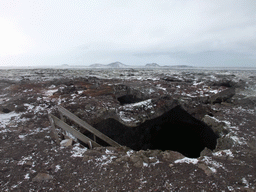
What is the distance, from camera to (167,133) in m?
9.38

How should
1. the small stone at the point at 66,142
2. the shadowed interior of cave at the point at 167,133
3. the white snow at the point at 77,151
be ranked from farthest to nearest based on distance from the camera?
1. the shadowed interior of cave at the point at 167,133
2. the small stone at the point at 66,142
3. the white snow at the point at 77,151

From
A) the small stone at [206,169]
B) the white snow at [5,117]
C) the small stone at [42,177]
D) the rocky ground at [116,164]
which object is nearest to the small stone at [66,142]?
the rocky ground at [116,164]

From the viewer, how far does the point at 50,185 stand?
2631 millimetres

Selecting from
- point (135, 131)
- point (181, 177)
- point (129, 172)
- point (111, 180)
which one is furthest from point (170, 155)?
point (135, 131)

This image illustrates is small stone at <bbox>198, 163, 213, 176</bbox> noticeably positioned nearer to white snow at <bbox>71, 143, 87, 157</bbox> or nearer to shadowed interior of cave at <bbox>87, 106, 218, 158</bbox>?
white snow at <bbox>71, 143, 87, 157</bbox>

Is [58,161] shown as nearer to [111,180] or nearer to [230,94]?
[111,180]

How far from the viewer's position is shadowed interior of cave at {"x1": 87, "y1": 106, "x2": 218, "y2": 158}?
6815 mm

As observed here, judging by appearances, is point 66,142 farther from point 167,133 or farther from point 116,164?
point 167,133

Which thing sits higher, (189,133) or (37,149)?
(37,149)

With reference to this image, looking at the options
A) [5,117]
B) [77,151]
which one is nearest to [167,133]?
[77,151]

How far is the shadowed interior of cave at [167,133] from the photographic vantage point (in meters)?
6.82

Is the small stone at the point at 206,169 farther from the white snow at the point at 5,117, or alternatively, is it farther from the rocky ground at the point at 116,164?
the white snow at the point at 5,117

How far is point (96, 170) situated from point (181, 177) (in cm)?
165

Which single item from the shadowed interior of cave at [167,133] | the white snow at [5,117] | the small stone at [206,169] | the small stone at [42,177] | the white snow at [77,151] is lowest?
the shadowed interior of cave at [167,133]
